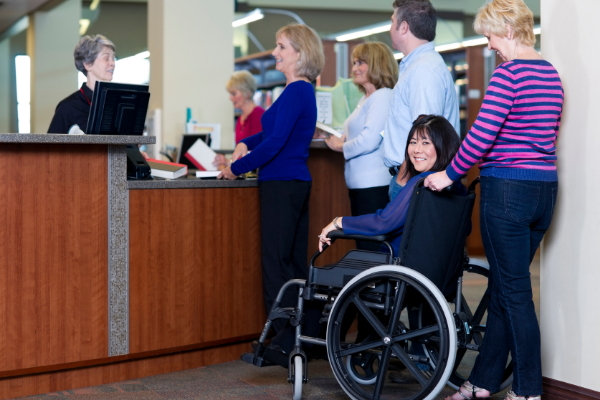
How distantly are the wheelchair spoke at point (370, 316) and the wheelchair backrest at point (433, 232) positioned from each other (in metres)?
0.18

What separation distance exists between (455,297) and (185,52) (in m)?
3.79

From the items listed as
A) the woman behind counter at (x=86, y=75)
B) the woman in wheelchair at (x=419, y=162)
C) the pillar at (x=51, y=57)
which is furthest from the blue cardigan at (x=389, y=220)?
the pillar at (x=51, y=57)

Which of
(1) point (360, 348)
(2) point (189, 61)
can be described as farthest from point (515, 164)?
(2) point (189, 61)

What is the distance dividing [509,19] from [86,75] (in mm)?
1979

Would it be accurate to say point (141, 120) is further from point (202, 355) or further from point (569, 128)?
point (569, 128)

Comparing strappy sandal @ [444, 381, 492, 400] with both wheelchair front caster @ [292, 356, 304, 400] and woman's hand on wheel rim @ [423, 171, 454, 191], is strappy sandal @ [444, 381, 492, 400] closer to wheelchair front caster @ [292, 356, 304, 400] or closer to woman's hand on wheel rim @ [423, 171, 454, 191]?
wheelchair front caster @ [292, 356, 304, 400]

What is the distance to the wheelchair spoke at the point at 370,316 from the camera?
200cm

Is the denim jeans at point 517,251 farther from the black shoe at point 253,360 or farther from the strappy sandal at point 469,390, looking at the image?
the black shoe at point 253,360

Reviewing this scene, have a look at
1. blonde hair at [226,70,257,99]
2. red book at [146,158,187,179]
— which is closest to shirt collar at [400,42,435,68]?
red book at [146,158,187,179]

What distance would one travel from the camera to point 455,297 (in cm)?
218

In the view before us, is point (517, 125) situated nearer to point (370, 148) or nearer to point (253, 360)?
point (370, 148)

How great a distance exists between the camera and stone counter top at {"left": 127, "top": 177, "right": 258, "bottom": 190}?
254 centimetres

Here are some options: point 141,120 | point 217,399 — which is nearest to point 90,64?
point 141,120

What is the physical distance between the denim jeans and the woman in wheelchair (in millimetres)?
167
